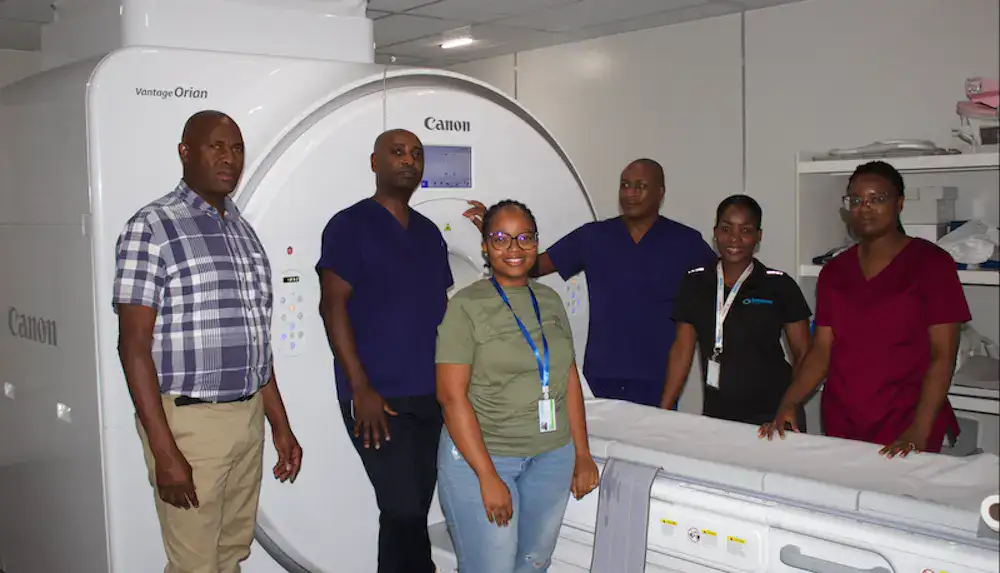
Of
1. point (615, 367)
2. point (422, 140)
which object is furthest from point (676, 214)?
point (422, 140)

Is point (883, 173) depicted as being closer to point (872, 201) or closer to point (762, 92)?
point (872, 201)

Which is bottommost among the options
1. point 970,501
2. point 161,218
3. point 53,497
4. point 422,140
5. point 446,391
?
point 53,497

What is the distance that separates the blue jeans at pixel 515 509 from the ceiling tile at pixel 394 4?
201cm

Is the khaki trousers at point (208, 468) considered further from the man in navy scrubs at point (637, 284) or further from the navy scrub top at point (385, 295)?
the man in navy scrubs at point (637, 284)

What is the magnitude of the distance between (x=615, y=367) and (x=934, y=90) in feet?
5.25

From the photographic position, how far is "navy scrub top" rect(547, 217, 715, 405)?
2.68m

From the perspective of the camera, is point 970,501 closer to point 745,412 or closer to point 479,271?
point 745,412

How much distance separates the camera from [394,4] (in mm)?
3486

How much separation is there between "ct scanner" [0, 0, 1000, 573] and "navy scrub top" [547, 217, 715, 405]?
0.27 meters

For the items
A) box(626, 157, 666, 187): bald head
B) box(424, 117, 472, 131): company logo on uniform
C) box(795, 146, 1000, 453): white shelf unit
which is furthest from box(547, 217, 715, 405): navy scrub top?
box(795, 146, 1000, 453): white shelf unit

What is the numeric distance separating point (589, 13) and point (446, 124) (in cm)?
152

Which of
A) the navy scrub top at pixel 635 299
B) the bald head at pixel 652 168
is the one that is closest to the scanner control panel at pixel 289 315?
the navy scrub top at pixel 635 299

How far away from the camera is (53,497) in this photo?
2.49 m

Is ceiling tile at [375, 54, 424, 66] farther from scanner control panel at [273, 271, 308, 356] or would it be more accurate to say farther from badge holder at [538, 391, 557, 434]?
badge holder at [538, 391, 557, 434]
